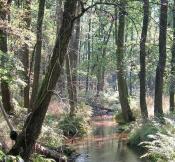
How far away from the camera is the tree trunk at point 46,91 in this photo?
953cm

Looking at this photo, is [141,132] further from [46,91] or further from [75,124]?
[46,91]

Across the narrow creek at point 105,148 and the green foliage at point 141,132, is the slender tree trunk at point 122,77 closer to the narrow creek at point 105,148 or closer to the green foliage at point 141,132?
the narrow creek at point 105,148

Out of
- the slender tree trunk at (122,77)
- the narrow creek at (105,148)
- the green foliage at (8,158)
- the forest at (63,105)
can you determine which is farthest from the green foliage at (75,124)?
the green foliage at (8,158)

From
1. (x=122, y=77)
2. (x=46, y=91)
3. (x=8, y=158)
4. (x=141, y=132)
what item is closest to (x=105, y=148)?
(x=141, y=132)

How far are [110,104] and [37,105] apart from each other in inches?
→ 1202

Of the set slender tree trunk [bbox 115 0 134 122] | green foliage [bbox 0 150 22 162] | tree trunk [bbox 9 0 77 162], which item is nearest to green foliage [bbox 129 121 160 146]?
slender tree trunk [bbox 115 0 134 122]

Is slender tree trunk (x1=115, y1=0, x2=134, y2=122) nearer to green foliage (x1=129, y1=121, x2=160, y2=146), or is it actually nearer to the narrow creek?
the narrow creek

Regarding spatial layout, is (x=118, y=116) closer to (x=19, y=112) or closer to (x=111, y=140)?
(x=111, y=140)

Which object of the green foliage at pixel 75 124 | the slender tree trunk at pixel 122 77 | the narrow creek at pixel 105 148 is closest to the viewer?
the narrow creek at pixel 105 148

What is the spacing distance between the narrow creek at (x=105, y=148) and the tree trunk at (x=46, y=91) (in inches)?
157

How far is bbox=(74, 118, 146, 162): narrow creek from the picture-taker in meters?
13.9

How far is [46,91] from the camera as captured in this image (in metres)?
9.63

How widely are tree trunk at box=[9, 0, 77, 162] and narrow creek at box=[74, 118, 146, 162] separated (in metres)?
4.00

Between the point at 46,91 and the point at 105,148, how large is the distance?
23.3 feet
